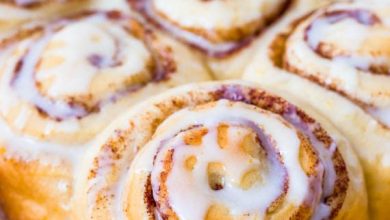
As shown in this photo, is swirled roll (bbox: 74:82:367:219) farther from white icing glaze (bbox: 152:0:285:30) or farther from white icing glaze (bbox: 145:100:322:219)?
white icing glaze (bbox: 152:0:285:30)

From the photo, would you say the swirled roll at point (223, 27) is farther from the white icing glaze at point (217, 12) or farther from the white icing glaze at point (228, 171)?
the white icing glaze at point (228, 171)

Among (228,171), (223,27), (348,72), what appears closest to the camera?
(228,171)

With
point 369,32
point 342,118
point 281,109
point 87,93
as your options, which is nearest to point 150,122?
point 87,93

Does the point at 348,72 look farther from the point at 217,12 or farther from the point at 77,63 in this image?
the point at 77,63

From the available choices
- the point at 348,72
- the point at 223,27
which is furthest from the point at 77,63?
the point at 348,72

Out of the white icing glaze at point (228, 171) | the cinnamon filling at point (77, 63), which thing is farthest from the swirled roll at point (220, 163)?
the cinnamon filling at point (77, 63)

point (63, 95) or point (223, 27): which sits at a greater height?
point (223, 27)
